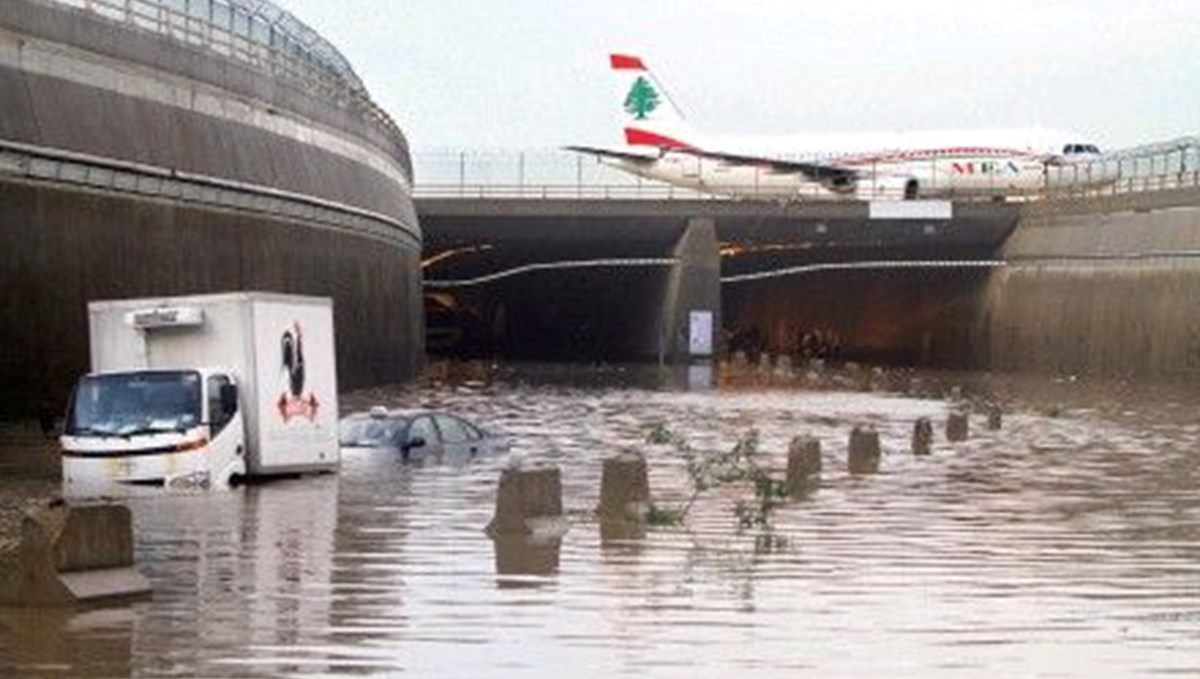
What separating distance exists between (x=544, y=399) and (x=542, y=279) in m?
49.2

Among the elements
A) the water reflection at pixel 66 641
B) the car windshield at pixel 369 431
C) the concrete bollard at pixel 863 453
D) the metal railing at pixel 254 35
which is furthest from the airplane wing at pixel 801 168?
the water reflection at pixel 66 641

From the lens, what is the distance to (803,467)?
3147 centimetres

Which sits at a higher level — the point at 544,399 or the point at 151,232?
the point at 151,232

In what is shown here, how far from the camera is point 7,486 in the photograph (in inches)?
1153

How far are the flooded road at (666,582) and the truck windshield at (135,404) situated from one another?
1.34 meters

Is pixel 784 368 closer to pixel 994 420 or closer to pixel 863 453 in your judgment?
pixel 994 420

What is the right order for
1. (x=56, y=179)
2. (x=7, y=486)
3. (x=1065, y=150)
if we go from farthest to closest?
1. (x=1065, y=150)
2. (x=56, y=179)
3. (x=7, y=486)

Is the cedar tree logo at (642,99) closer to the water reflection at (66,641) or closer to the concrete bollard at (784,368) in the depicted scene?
the concrete bollard at (784,368)

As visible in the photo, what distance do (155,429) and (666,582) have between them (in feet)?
36.1

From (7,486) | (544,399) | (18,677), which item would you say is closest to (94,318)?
(7,486)

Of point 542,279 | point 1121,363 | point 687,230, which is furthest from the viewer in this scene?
point 542,279

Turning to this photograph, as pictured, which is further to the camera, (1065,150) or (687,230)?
(1065,150)

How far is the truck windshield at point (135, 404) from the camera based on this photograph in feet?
95.2

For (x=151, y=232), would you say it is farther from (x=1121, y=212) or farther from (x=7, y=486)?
(x=1121, y=212)
